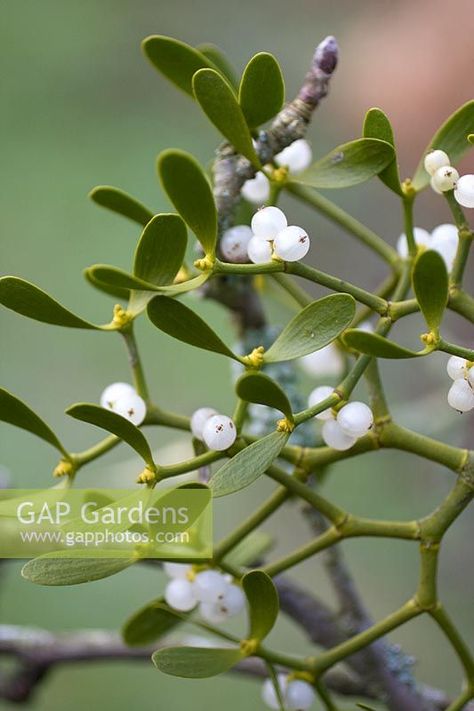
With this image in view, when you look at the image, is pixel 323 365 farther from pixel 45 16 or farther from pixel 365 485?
pixel 45 16

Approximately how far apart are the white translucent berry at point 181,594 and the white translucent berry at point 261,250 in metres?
0.14

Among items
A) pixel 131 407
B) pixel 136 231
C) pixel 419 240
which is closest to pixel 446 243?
pixel 419 240

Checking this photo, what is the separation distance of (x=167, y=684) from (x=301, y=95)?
89cm

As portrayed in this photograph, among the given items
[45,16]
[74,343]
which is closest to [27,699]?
[74,343]

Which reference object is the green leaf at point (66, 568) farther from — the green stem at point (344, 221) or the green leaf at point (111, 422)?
the green stem at point (344, 221)

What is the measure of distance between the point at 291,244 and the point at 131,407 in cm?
9

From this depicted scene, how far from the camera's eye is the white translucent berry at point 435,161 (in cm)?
33

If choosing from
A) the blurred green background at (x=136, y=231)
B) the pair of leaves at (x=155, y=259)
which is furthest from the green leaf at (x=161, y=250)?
the blurred green background at (x=136, y=231)

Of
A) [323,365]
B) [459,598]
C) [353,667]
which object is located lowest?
[459,598]

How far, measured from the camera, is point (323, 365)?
0.50 meters

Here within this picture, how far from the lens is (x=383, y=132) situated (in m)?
0.32

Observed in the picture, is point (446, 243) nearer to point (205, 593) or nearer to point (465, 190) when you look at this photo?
point (465, 190)

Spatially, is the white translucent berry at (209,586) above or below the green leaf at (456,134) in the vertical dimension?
below

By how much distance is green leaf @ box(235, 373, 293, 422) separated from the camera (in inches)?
10.9
